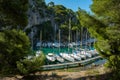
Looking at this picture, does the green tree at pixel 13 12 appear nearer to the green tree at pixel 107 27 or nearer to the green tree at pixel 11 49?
the green tree at pixel 11 49

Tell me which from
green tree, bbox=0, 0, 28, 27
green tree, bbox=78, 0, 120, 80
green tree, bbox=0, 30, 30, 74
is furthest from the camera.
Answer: green tree, bbox=78, 0, 120, 80

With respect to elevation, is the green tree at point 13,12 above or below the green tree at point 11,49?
above

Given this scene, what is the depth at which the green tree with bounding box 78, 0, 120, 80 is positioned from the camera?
1414 centimetres

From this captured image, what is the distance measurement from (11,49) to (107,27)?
220 inches

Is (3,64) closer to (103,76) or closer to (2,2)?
(2,2)

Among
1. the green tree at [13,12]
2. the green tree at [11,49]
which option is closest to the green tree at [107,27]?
the green tree at [11,49]

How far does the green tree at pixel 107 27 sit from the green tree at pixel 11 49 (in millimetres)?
4088

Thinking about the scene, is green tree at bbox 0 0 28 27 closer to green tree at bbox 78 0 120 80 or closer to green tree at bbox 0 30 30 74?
green tree at bbox 0 30 30 74

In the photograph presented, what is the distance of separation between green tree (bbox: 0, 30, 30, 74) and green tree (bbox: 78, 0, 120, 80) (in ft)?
13.4

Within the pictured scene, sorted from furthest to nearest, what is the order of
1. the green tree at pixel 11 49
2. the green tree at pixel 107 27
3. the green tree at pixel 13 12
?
the green tree at pixel 107 27, the green tree at pixel 11 49, the green tree at pixel 13 12

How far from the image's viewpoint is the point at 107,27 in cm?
1525

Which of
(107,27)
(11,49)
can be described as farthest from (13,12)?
(107,27)

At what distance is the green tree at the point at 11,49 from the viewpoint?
476 inches

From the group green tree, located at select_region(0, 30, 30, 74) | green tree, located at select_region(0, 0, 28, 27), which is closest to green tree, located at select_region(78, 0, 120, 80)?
green tree, located at select_region(0, 30, 30, 74)
